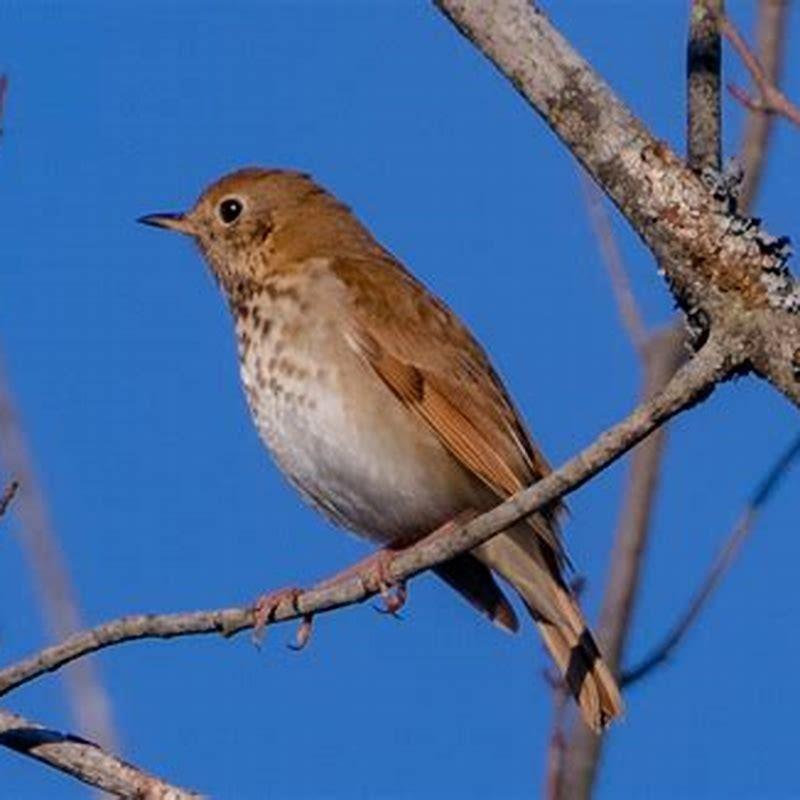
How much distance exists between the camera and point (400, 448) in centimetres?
566

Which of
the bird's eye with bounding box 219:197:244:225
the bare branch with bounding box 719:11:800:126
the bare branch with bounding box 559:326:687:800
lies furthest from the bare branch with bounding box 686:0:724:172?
the bird's eye with bounding box 219:197:244:225

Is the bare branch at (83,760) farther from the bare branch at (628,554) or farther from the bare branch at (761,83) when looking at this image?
the bare branch at (761,83)

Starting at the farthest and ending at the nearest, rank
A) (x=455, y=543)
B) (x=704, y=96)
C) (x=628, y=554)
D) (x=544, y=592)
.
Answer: (x=544, y=592) → (x=628, y=554) → (x=455, y=543) → (x=704, y=96)

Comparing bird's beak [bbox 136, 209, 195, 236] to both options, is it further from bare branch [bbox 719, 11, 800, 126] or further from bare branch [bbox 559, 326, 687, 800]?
bare branch [bbox 719, 11, 800, 126]

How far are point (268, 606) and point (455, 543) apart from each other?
46.5 inches

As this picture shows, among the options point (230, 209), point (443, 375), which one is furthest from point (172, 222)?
point (443, 375)

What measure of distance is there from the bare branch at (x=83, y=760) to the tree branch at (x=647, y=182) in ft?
4.63

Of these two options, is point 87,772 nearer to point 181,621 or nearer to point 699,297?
point 181,621

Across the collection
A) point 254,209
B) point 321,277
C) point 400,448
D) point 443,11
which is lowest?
point 443,11

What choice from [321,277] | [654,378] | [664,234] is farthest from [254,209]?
[664,234]

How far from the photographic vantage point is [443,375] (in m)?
5.82

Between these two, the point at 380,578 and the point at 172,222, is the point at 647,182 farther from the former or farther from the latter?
the point at 172,222

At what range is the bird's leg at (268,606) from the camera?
4461 millimetres

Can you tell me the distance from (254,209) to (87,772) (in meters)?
3.04
